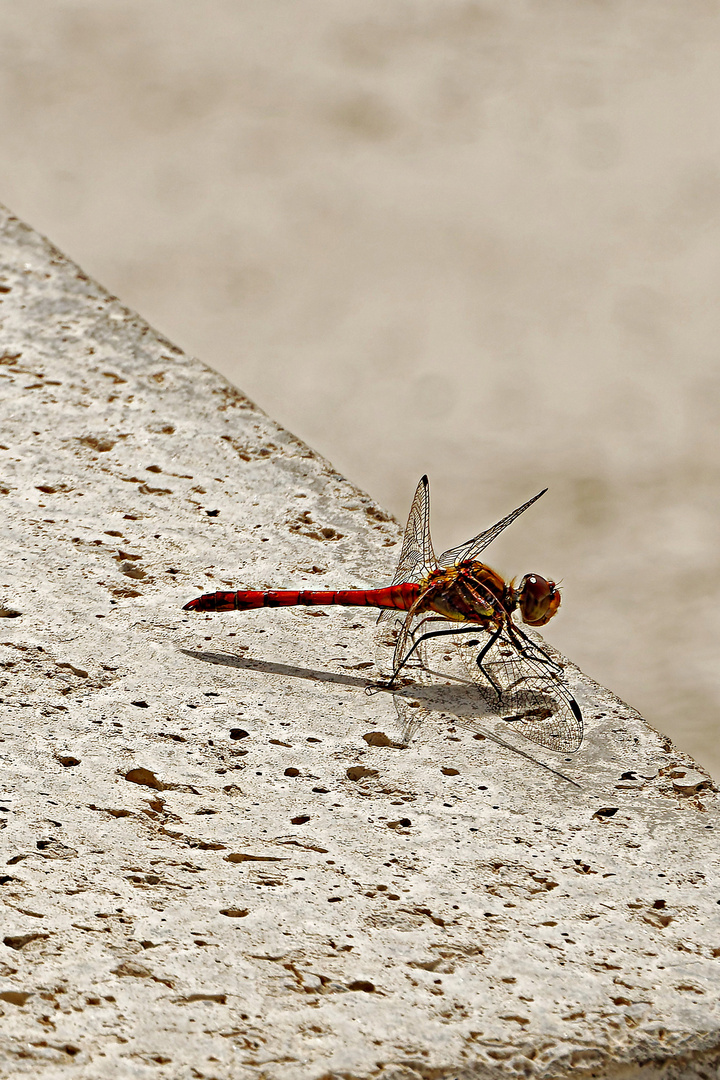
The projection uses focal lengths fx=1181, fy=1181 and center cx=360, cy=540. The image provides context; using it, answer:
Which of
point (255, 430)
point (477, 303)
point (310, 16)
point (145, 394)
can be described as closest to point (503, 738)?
point (255, 430)

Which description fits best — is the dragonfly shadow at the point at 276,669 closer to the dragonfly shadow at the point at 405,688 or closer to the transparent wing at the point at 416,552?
the dragonfly shadow at the point at 405,688

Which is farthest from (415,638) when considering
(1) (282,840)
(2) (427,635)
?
(1) (282,840)

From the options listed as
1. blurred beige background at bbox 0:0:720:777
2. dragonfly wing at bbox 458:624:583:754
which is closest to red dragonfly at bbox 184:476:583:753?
dragonfly wing at bbox 458:624:583:754

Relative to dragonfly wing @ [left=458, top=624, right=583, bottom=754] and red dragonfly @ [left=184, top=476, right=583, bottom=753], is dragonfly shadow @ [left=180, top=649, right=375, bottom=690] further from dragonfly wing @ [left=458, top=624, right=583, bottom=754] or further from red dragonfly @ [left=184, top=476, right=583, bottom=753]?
dragonfly wing @ [left=458, top=624, right=583, bottom=754]

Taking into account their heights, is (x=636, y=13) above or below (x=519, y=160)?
above

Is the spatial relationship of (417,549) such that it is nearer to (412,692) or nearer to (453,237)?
(412,692)

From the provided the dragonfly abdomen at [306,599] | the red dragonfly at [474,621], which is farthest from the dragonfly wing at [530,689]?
the dragonfly abdomen at [306,599]

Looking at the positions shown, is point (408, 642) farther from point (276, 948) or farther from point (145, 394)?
point (145, 394)
